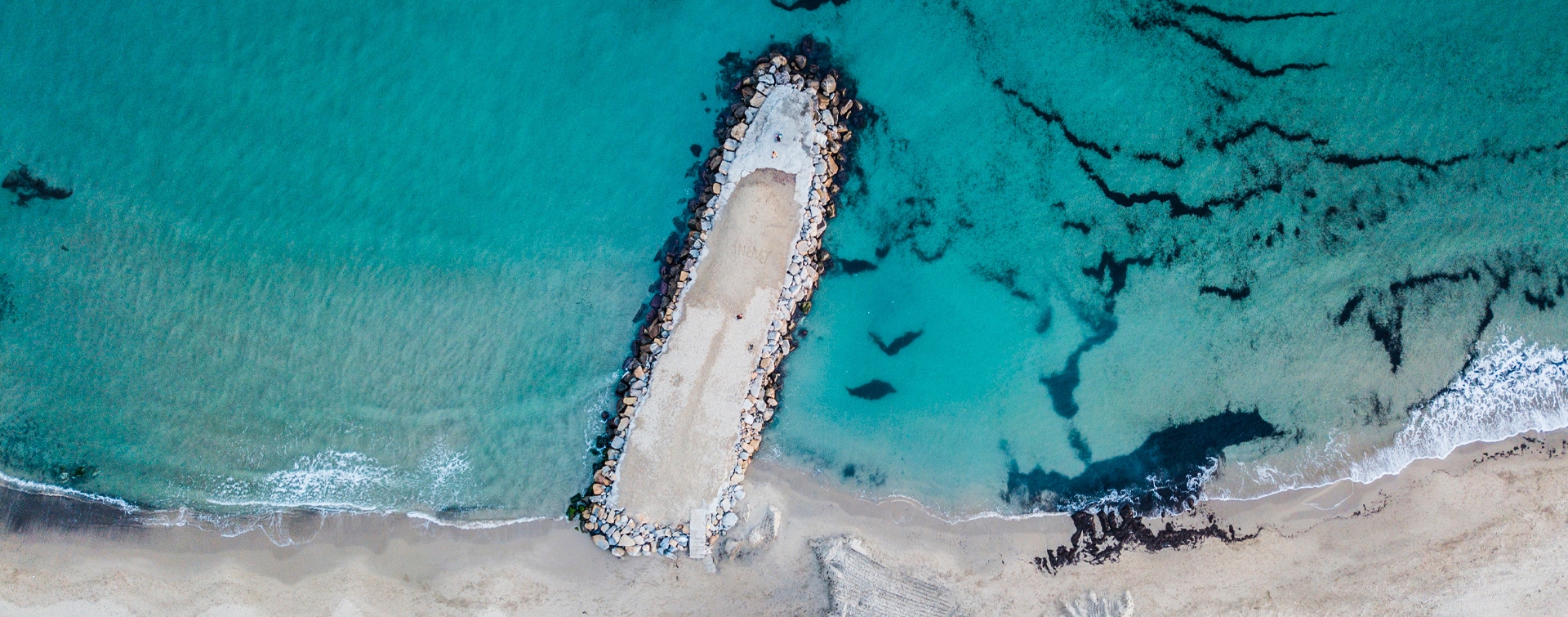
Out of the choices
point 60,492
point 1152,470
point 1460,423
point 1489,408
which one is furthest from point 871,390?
point 60,492

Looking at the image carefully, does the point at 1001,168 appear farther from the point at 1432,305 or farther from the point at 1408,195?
the point at 1432,305

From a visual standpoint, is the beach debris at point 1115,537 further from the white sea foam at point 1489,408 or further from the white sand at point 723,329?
the white sand at point 723,329

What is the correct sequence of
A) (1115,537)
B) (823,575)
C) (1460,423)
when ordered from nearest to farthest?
(823,575)
(1115,537)
(1460,423)

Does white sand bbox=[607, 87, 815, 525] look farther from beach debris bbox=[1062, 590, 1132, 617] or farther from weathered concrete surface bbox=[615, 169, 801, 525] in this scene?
beach debris bbox=[1062, 590, 1132, 617]

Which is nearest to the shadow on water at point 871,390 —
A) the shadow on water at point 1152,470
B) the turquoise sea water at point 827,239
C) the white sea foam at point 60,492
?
the turquoise sea water at point 827,239

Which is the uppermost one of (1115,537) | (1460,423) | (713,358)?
(1460,423)

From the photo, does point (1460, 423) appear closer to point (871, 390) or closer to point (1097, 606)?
point (1097, 606)

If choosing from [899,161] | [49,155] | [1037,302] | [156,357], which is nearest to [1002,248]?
[1037,302]
